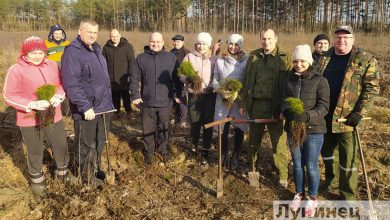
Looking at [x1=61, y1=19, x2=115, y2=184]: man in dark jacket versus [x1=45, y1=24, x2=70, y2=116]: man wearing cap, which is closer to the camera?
[x1=61, y1=19, x2=115, y2=184]: man in dark jacket

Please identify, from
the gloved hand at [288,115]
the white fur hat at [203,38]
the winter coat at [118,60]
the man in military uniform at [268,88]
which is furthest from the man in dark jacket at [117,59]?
the gloved hand at [288,115]

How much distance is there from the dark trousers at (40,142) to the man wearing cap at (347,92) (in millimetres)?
3121

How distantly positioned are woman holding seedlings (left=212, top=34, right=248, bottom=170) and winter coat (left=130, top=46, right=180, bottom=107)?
0.68 m

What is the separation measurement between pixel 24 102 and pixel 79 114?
60 cm

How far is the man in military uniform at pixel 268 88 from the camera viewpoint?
3834mm

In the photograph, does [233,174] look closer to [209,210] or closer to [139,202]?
[209,210]

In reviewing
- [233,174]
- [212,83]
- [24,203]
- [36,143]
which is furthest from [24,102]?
[233,174]

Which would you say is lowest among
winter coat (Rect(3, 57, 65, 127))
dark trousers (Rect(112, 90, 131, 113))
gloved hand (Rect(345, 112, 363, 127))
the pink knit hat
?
dark trousers (Rect(112, 90, 131, 113))

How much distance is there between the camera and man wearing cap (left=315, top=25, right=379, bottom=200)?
3.35 m

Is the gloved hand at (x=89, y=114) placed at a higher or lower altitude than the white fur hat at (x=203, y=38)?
lower

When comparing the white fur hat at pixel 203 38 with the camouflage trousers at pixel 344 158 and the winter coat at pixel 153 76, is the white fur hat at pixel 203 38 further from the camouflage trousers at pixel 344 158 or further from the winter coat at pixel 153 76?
the camouflage trousers at pixel 344 158

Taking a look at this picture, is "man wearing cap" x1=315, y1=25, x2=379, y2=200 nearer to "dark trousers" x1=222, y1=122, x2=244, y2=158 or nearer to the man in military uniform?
the man in military uniform

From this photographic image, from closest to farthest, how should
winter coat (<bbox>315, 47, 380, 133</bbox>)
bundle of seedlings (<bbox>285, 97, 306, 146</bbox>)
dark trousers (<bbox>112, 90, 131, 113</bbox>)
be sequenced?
bundle of seedlings (<bbox>285, 97, 306, 146</bbox>) → winter coat (<bbox>315, 47, 380, 133</bbox>) → dark trousers (<bbox>112, 90, 131, 113</bbox>)

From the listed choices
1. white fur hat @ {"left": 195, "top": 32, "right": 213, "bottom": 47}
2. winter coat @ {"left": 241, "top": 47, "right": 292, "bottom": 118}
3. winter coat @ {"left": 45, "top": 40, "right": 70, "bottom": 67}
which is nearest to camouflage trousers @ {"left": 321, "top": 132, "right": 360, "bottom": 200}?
winter coat @ {"left": 241, "top": 47, "right": 292, "bottom": 118}
